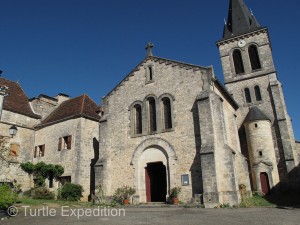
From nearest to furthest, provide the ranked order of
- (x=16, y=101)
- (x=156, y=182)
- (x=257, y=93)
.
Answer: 1. (x=156, y=182)
2. (x=16, y=101)
3. (x=257, y=93)

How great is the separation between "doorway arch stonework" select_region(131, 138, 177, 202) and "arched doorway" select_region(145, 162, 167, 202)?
302 mm

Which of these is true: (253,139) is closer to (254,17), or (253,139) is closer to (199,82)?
(199,82)

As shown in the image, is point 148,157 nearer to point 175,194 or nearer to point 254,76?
point 175,194

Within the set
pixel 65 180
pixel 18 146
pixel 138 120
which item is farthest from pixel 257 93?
pixel 18 146

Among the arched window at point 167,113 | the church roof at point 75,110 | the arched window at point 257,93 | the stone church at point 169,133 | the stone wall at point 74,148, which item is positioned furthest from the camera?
the arched window at point 257,93

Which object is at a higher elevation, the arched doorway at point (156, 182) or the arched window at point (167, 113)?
the arched window at point (167, 113)

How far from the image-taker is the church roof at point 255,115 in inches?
976

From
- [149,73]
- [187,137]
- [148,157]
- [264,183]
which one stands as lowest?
[264,183]

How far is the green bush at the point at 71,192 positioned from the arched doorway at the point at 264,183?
15262 mm

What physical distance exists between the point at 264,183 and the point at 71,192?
16.1 m

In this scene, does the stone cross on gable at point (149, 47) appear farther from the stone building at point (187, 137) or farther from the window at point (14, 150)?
the window at point (14, 150)

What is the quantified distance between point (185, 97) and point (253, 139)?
10249mm

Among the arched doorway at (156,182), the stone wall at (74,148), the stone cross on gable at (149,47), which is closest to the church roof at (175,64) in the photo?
the stone cross on gable at (149,47)

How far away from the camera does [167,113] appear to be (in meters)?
18.6
